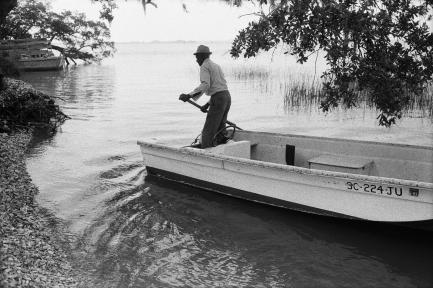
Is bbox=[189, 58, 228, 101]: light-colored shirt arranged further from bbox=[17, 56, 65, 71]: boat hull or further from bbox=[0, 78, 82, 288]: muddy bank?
bbox=[17, 56, 65, 71]: boat hull

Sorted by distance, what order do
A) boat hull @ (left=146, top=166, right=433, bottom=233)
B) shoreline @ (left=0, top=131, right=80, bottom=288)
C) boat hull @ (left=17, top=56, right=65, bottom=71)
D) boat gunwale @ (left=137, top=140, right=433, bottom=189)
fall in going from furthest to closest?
boat hull @ (left=17, top=56, right=65, bottom=71)
boat hull @ (left=146, top=166, right=433, bottom=233)
boat gunwale @ (left=137, top=140, right=433, bottom=189)
shoreline @ (left=0, top=131, right=80, bottom=288)

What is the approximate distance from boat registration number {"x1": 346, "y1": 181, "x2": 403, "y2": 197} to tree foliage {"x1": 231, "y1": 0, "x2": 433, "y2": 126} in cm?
125

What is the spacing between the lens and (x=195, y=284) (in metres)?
6.25

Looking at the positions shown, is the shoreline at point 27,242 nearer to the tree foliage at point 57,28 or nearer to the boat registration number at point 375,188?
the boat registration number at point 375,188

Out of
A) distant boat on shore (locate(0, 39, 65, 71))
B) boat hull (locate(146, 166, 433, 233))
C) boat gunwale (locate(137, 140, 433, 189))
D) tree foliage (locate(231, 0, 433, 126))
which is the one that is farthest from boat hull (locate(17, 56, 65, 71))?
tree foliage (locate(231, 0, 433, 126))

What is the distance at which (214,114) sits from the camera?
32.1 ft

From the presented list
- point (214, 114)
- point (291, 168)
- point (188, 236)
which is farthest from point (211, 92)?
point (188, 236)

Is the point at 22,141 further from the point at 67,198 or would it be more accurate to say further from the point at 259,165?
the point at 259,165

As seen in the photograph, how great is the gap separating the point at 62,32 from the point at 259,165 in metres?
44.2

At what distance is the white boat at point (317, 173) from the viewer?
7.16 metres

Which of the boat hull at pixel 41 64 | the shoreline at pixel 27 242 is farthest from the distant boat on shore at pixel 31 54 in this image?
the shoreline at pixel 27 242

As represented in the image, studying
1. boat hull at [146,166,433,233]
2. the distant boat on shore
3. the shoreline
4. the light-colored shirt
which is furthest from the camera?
the distant boat on shore

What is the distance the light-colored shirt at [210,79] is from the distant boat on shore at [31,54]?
105ft

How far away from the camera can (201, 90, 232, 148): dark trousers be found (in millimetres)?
9727
